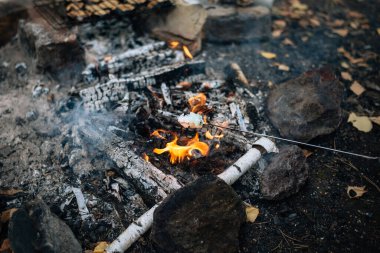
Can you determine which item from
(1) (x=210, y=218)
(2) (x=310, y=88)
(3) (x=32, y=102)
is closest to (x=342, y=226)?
(1) (x=210, y=218)

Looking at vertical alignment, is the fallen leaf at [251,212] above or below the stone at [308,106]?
below

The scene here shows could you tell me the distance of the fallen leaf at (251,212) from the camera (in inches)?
142

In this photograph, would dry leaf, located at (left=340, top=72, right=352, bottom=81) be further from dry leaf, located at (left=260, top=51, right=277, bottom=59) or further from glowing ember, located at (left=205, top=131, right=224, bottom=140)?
glowing ember, located at (left=205, top=131, right=224, bottom=140)

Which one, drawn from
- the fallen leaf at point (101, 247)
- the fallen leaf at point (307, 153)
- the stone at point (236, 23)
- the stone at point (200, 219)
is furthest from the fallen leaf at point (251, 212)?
the stone at point (236, 23)

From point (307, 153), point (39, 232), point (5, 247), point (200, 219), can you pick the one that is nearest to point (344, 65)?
point (307, 153)

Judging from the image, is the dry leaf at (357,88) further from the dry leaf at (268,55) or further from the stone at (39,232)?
the stone at (39,232)

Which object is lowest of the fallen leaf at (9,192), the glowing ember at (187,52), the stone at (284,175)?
the stone at (284,175)

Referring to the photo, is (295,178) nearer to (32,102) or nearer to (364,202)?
(364,202)

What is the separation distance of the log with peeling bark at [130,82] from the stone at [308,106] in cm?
142

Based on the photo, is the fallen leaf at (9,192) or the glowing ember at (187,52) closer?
the fallen leaf at (9,192)

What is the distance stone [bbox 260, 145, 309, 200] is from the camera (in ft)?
12.2

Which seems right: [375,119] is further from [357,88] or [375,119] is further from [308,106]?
[308,106]

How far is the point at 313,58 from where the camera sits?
20.2 ft

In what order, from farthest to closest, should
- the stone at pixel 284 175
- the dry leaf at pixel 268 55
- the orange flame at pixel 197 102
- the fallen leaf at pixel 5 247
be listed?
the dry leaf at pixel 268 55, the orange flame at pixel 197 102, the stone at pixel 284 175, the fallen leaf at pixel 5 247
